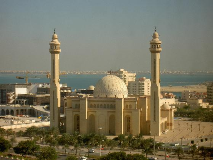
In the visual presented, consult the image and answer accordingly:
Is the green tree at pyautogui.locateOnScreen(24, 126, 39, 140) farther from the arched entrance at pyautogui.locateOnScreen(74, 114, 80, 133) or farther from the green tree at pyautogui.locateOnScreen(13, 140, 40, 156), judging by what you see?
the green tree at pyautogui.locateOnScreen(13, 140, 40, 156)

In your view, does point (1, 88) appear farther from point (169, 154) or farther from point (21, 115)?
point (169, 154)

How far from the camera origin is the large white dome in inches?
1481

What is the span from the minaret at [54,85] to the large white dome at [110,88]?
2.95 metres

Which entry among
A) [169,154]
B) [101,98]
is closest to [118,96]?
[101,98]

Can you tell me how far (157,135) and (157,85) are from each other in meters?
3.49

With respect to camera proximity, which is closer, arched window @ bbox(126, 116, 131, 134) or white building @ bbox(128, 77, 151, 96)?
arched window @ bbox(126, 116, 131, 134)

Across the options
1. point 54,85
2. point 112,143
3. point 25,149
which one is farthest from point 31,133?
point 25,149

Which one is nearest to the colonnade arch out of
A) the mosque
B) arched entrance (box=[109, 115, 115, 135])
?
the mosque

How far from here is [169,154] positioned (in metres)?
29.4

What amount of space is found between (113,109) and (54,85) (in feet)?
16.6

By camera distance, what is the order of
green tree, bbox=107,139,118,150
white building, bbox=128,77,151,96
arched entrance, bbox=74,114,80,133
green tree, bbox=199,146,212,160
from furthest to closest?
white building, bbox=128,77,151,96
arched entrance, bbox=74,114,80,133
green tree, bbox=107,139,118,150
green tree, bbox=199,146,212,160

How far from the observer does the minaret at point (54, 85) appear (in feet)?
125

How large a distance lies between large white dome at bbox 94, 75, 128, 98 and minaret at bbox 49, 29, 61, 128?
2945mm

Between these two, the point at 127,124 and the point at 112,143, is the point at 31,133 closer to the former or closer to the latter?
the point at 127,124
